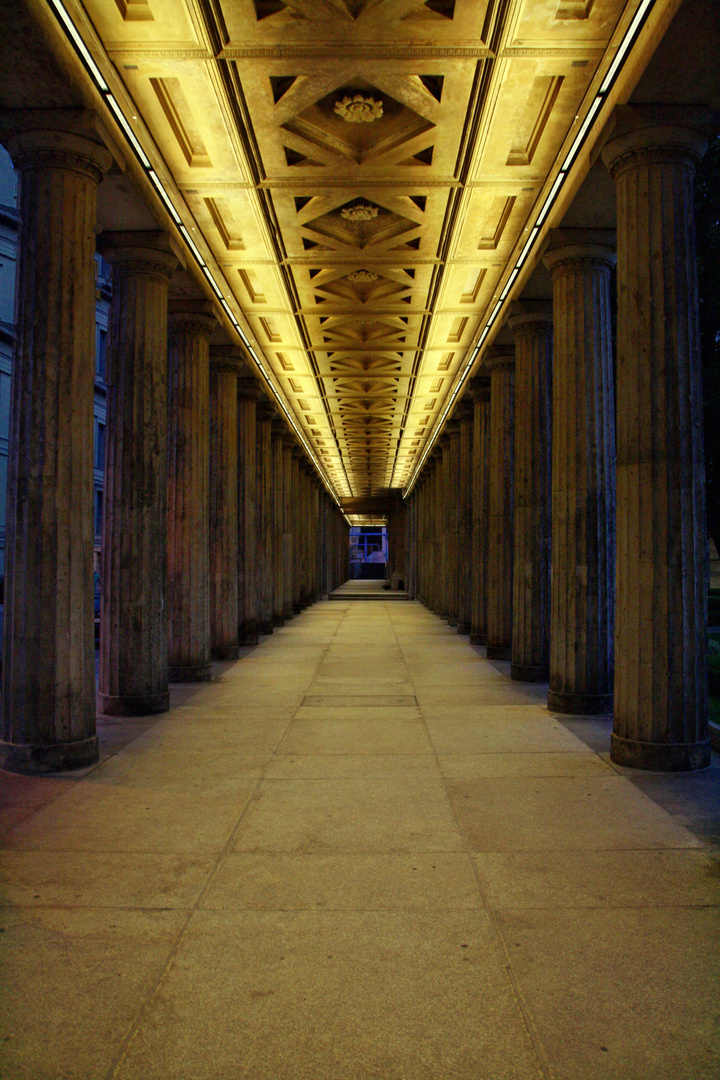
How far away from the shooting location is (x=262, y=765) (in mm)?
7199

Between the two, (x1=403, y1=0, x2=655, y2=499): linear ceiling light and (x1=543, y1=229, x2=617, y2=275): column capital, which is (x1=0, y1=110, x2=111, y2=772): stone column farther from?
(x1=543, y1=229, x2=617, y2=275): column capital

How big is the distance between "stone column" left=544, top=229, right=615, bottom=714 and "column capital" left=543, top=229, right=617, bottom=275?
12 millimetres

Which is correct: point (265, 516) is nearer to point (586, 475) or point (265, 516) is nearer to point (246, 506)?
point (246, 506)

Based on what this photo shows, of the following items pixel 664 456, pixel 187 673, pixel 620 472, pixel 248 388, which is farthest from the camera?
pixel 248 388

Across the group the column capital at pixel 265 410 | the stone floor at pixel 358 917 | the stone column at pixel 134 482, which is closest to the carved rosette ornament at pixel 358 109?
the stone column at pixel 134 482

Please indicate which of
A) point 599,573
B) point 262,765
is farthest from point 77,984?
point 599,573

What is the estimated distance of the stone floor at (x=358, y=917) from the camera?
117 inches

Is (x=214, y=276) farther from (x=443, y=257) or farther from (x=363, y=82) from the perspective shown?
(x=363, y=82)

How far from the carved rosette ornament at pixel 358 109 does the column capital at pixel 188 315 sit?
179 inches

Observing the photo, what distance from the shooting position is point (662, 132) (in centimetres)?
704

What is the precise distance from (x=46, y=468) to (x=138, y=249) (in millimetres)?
3904

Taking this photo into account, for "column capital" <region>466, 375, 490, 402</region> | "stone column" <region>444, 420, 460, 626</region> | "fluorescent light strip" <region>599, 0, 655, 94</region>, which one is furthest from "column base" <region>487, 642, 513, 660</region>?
"fluorescent light strip" <region>599, 0, 655, 94</region>

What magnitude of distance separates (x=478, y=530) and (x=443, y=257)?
23.5ft

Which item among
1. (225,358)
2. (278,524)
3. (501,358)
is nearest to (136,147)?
(225,358)
